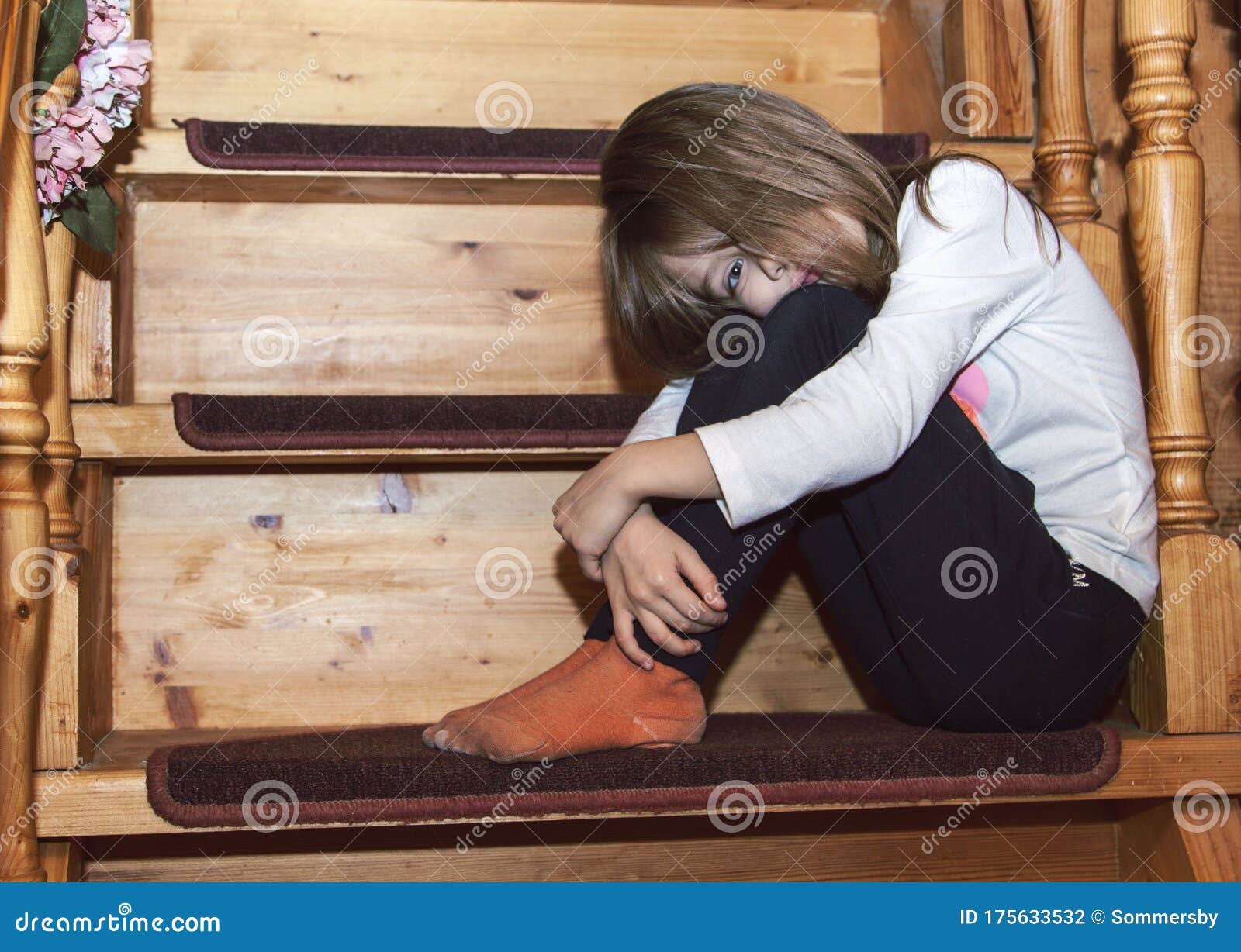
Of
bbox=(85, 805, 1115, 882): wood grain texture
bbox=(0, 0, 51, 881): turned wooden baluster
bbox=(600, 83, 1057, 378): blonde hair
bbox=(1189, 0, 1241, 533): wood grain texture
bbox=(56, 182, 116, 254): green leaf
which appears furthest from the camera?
bbox=(1189, 0, 1241, 533): wood grain texture

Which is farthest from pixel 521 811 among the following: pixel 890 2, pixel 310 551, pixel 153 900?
pixel 890 2

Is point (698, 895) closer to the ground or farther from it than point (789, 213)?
closer to the ground

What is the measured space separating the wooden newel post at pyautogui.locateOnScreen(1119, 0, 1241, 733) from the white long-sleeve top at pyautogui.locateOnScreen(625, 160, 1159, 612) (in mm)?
67

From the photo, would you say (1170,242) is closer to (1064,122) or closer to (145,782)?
(1064,122)

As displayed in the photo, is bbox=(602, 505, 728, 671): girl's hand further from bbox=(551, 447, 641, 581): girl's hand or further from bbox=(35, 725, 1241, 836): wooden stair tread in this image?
bbox=(35, 725, 1241, 836): wooden stair tread

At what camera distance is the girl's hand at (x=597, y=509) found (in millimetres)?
877

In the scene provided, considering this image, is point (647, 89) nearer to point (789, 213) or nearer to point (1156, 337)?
point (789, 213)

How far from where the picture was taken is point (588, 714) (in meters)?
0.88

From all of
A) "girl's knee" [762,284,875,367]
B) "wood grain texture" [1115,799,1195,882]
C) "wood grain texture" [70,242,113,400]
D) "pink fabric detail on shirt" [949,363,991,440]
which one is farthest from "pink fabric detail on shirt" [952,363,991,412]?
"wood grain texture" [70,242,113,400]

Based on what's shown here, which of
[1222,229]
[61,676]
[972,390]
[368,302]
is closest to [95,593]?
[61,676]

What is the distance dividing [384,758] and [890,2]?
3.61 feet

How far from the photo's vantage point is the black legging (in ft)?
2.86

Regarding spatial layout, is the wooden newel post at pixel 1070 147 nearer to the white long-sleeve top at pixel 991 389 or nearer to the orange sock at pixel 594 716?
the white long-sleeve top at pixel 991 389

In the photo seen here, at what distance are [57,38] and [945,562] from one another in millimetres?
853
